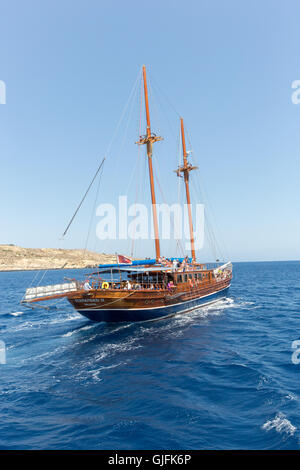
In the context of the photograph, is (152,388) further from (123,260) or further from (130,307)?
(123,260)

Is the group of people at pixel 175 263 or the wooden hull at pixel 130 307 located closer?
the wooden hull at pixel 130 307

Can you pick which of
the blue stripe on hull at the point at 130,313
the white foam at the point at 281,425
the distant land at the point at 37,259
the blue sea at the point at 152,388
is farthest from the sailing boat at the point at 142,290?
the distant land at the point at 37,259

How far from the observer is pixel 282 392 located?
416 inches

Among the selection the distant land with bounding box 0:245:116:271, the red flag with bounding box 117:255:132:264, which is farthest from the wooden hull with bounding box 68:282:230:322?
the distant land with bounding box 0:245:116:271

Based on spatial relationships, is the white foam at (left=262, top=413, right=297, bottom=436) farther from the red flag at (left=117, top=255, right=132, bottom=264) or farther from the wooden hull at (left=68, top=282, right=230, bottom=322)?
the red flag at (left=117, top=255, right=132, bottom=264)

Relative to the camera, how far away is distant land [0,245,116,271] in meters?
160

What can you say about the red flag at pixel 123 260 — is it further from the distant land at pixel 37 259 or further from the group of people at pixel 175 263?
the distant land at pixel 37 259

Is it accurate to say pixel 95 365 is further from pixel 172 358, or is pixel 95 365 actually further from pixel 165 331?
pixel 165 331

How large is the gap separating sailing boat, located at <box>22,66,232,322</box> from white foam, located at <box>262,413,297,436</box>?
14210 millimetres

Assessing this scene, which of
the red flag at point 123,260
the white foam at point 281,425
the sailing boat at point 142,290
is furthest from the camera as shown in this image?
the red flag at point 123,260

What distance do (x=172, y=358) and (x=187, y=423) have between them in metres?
6.19

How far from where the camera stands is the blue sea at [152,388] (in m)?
8.20

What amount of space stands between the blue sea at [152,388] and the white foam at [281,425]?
0.03 meters
